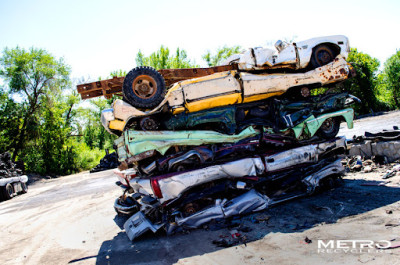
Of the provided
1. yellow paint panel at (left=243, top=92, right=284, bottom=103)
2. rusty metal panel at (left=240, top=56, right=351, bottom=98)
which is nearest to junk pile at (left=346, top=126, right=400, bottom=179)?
rusty metal panel at (left=240, top=56, right=351, bottom=98)

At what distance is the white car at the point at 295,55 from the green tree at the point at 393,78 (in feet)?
127

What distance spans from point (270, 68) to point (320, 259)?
3.99 meters

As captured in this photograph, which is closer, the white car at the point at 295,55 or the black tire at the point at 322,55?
the white car at the point at 295,55

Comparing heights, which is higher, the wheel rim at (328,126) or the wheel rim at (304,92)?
the wheel rim at (304,92)

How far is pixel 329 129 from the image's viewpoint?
21.1ft

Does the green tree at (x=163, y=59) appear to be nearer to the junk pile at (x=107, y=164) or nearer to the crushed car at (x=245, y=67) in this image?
the junk pile at (x=107, y=164)

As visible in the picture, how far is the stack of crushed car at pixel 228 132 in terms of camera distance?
4.90 m

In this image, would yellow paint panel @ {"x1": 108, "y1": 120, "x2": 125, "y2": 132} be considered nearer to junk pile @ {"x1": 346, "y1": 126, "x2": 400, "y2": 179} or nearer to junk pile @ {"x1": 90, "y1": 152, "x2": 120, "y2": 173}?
junk pile @ {"x1": 346, "y1": 126, "x2": 400, "y2": 179}

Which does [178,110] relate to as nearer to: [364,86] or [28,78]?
[28,78]

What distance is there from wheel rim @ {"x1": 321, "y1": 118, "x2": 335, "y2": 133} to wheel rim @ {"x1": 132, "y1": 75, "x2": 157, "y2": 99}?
406 cm

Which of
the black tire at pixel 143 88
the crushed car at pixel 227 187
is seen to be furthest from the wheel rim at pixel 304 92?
the black tire at pixel 143 88

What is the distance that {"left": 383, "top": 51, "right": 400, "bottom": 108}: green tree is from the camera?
3772 cm

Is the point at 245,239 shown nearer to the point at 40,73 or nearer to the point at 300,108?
the point at 300,108

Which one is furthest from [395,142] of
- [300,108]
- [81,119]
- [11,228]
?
[81,119]
